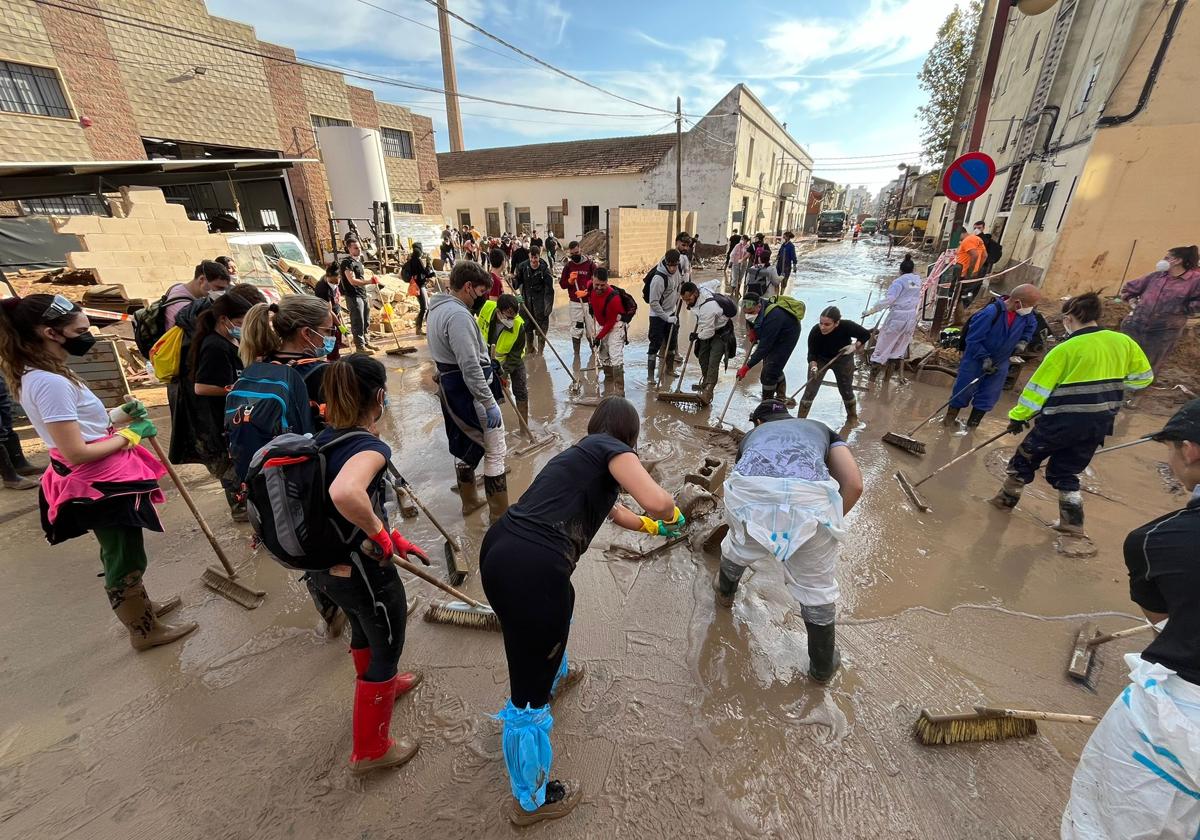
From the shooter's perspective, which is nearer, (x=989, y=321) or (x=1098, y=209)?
(x=989, y=321)

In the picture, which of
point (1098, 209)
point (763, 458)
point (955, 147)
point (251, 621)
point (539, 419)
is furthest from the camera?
point (955, 147)

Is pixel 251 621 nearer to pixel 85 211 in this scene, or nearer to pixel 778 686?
pixel 778 686

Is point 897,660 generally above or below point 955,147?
below

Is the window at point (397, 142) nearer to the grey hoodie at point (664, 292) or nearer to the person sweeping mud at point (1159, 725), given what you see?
the grey hoodie at point (664, 292)

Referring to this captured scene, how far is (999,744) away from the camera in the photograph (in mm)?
2213

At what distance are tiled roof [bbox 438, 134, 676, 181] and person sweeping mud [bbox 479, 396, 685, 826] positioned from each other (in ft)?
83.8

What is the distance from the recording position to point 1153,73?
24.5 ft

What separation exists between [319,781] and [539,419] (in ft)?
14.0

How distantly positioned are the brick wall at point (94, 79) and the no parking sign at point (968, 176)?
18.7 metres

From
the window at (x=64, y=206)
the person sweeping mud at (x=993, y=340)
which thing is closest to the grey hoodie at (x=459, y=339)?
the person sweeping mud at (x=993, y=340)

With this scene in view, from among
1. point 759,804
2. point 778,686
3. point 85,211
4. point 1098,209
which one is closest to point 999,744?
point 778,686

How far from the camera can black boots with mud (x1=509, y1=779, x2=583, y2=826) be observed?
1.89 meters

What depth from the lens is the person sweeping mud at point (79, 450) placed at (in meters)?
2.06

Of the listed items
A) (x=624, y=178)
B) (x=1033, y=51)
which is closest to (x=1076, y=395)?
(x=1033, y=51)
